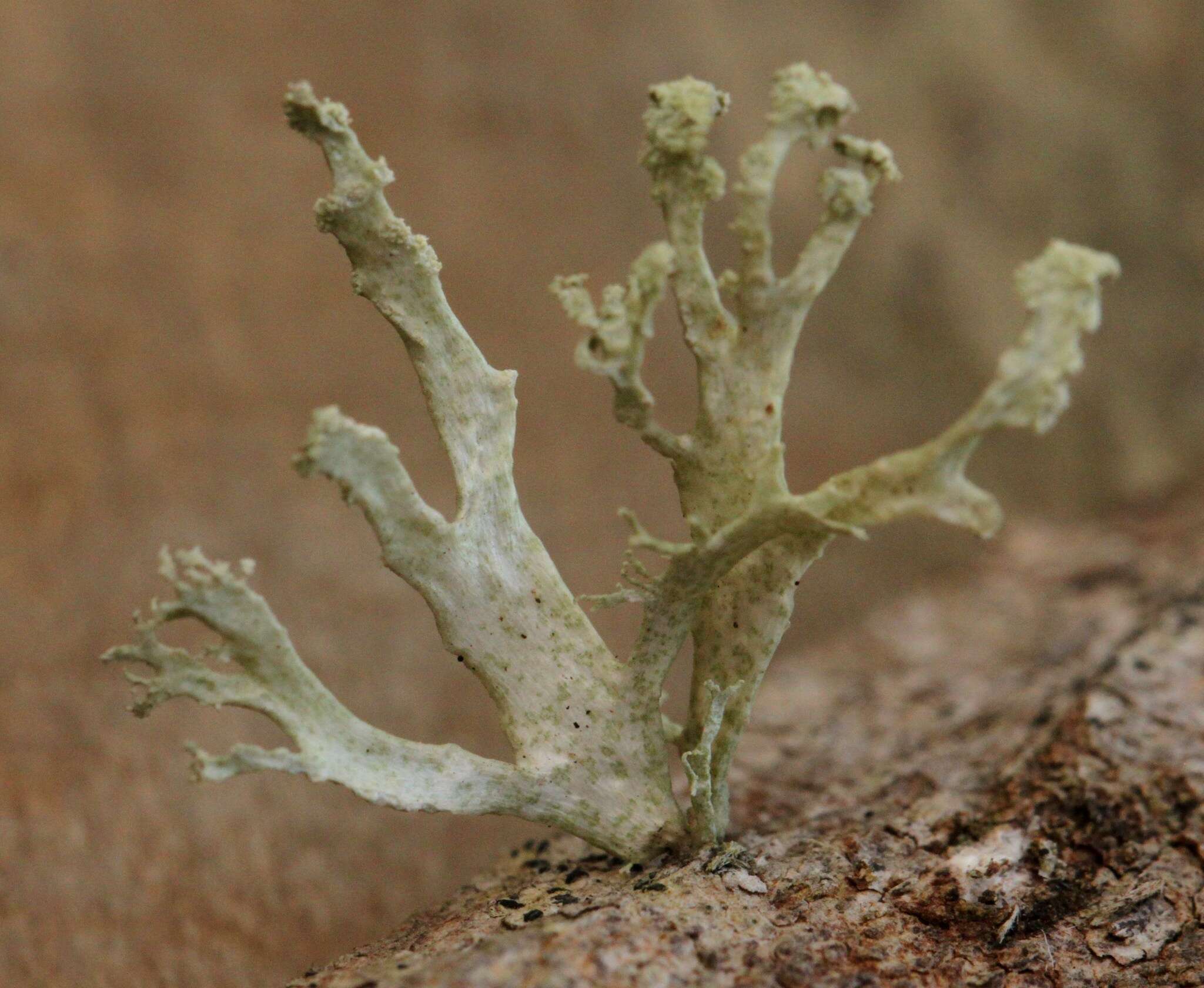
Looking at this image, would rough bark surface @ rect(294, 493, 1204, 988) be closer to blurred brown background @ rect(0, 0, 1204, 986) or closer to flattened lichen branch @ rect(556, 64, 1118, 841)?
flattened lichen branch @ rect(556, 64, 1118, 841)

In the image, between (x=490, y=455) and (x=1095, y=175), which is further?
(x=1095, y=175)

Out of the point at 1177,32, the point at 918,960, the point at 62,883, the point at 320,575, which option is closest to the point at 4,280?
the point at 320,575

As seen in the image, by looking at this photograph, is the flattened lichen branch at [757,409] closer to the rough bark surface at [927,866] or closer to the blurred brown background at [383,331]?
the rough bark surface at [927,866]

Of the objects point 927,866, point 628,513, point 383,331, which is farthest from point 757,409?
point 383,331

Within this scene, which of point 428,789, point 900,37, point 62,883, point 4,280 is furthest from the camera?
point 900,37

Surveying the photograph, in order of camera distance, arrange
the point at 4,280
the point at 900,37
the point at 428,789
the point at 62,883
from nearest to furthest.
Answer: the point at 428,789 → the point at 62,883 → the point at 4,280 → the point at 900,37

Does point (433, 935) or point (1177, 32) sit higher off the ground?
point (1177, 32)

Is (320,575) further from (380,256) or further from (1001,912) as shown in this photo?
(1001,912)

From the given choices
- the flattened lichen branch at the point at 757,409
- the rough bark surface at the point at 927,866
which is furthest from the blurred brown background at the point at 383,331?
the flattened lichen branch at the point at 757,409
